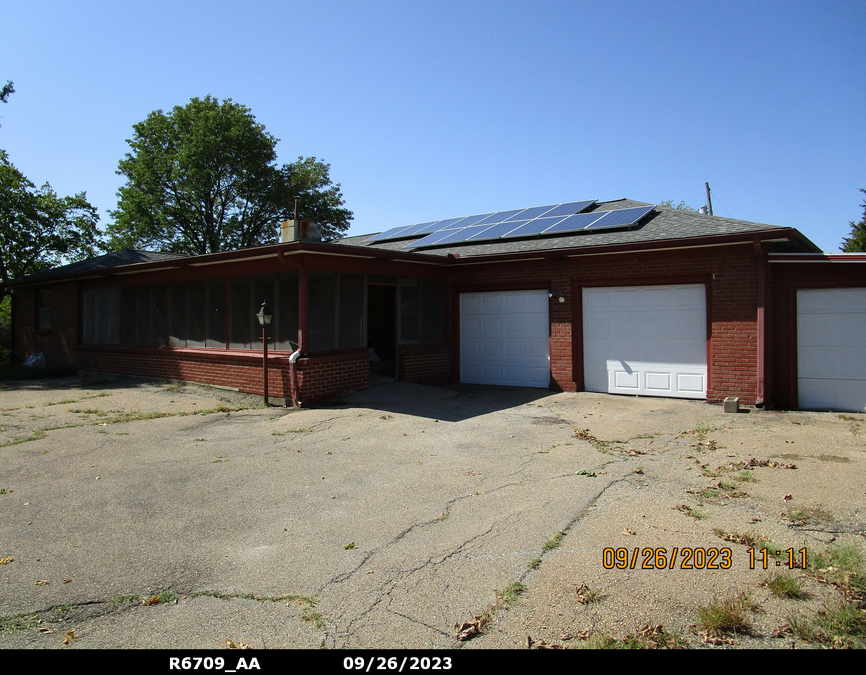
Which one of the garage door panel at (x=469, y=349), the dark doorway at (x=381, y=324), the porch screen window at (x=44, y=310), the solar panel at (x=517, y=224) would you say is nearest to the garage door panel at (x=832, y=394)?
the solar panel at (x=517, y=224)

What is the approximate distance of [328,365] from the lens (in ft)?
37.3

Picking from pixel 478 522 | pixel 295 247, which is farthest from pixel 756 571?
pixel 295 247

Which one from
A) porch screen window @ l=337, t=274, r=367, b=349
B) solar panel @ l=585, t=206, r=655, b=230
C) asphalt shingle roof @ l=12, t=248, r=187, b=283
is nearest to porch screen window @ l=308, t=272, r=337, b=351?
porch screen window @ l=337, t=274, r=367, b=349

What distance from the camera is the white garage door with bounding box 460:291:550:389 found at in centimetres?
1270

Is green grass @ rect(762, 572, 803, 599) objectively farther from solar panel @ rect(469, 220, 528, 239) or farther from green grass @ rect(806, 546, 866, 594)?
solar panel @ rect(469, 220, 528, 239)

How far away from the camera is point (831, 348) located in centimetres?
983

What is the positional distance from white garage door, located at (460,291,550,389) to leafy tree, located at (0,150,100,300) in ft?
74.4

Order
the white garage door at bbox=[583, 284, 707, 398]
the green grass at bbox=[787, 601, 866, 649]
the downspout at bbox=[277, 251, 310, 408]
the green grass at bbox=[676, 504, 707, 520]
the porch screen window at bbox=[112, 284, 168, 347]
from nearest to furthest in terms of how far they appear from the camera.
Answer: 1. the green grass at bbox=[787, 601, 866, 649]
2. the green grass at bbox=[676, 504, 707, 520]
3. the white garage door at bbox=[583, 284, 707, 398]
4. the downspout at bbox=[277, 251, 310, 408]
5. the porch screen window at bbox=[112, 284, 168, 347]

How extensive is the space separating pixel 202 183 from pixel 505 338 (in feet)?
91.6

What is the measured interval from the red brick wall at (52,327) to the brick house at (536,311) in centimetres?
258

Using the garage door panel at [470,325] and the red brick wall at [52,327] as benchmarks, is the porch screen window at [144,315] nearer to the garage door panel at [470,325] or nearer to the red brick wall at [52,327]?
the red brick wall at [52,327]

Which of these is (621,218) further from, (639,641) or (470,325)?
(639,641)
